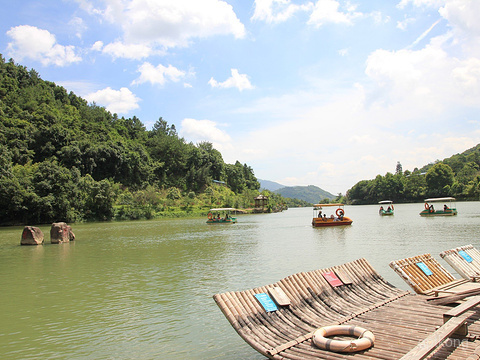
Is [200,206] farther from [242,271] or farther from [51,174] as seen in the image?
[242,271]

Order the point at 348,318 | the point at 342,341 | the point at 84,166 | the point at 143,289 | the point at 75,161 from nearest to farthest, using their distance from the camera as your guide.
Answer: the point at 342,341
the point at 348,318
the point at 143,289
the point at 75,161
the point at 84,166

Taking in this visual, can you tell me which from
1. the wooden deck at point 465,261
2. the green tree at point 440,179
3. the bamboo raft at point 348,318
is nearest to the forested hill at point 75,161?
the bamboo raft at point 348,318

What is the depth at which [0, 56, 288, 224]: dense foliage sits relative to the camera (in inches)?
1950

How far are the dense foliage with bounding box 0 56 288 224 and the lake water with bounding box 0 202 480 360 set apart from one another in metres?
26.9

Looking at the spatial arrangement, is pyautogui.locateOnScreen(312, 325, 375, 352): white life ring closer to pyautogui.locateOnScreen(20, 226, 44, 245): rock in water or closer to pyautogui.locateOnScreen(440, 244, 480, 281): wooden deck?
pyautogui.locateOnScreen(440, 244, 480, 281): wooden deck

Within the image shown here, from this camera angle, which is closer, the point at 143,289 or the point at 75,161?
the point at 143,289

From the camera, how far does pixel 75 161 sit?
65125mm

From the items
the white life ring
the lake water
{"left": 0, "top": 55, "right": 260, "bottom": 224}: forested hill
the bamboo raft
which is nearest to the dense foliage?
{"left": 0, "top": 55, "right": 260, "bottom": 224}: forested hill

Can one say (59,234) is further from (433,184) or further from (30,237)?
(433,184)

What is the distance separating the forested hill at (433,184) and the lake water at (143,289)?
84413mm

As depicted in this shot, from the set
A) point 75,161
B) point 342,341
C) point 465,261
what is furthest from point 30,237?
point 75,161

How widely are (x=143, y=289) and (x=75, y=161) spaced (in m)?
59.4

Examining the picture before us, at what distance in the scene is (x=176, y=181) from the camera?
303ft

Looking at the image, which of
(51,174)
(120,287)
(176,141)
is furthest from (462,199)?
(120,287)
